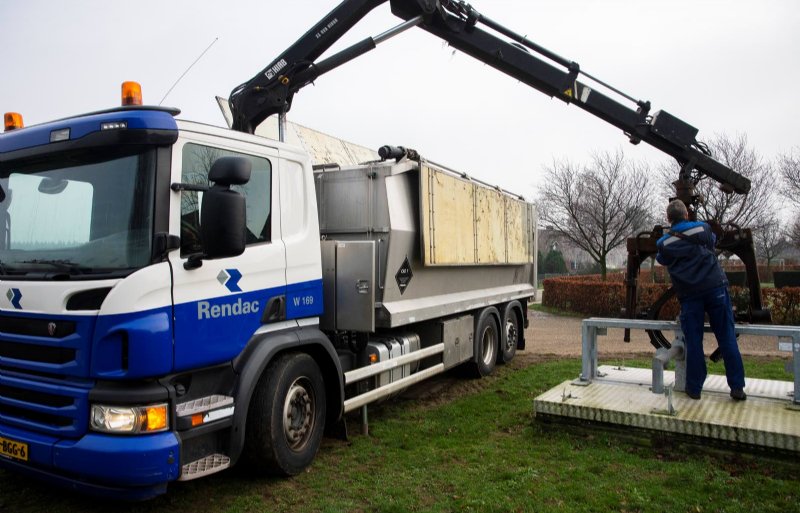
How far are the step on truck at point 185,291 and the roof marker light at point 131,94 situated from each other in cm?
2

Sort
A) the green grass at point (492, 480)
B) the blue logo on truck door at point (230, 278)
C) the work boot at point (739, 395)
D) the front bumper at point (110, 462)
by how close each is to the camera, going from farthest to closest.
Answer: the work boot at point (739, 395), the green grass at point (492, 480), the blue logo on truck door at point (230, 278), the front bumper at point (110, 462)

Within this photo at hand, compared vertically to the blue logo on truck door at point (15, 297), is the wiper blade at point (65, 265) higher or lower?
higher

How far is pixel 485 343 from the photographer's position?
28.9ft

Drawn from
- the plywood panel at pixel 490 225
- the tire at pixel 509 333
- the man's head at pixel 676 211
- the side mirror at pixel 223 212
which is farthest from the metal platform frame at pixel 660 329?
the side mirror at pixel 223 212

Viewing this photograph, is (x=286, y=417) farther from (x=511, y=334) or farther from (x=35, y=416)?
(x=511, y=334)

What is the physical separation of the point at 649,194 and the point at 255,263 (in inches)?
864

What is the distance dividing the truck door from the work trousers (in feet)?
12.9

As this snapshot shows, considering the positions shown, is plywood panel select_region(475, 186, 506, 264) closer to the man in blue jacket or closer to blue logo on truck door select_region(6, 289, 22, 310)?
the man in blue jacket

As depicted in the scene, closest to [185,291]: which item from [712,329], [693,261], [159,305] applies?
[159,305]

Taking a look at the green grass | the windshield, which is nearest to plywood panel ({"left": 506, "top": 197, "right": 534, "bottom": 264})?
the green grass

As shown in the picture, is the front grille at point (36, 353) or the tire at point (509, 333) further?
the tire at point (509, 333)

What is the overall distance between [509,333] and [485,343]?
118 cm

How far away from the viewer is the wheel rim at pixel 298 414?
4539 mm

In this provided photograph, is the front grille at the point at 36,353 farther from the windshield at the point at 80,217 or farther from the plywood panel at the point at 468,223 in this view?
the plywood panel at the point at 468,223
